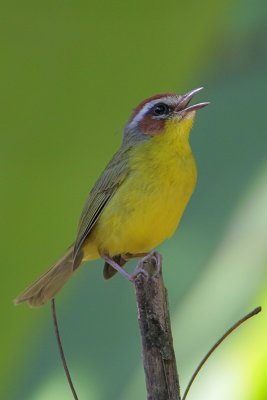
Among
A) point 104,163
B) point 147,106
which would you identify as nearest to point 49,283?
point 104,163

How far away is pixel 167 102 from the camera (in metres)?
4.10

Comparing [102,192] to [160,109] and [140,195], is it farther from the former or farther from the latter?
[160,109]

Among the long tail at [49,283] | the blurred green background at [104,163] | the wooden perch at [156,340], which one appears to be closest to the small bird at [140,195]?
the long tail at [49,283]

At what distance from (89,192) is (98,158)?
0.30m

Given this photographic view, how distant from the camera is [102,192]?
13.4 feet

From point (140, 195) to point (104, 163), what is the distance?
834mm

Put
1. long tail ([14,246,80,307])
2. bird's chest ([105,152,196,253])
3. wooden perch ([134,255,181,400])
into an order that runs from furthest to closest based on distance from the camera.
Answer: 1. long tail ([14,246,80,307])
2. bird's chest ([105,152,196,253])
3. wooden perch ([134,255,181,400])

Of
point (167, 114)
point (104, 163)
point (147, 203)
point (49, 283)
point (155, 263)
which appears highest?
point (167, 114)

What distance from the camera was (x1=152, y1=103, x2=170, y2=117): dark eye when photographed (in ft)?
13.5

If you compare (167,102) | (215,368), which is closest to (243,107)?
(167,102)

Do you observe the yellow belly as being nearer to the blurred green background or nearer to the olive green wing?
the olive green wing

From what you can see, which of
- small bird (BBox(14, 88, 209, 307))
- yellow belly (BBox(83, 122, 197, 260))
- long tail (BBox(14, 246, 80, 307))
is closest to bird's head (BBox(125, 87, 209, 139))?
small bird (BBox(14, 88, 209, 307))

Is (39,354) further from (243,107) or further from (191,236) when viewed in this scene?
(243,107)

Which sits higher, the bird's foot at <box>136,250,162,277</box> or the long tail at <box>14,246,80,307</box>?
the bird's foot at <box>136,250,162,277</box>
